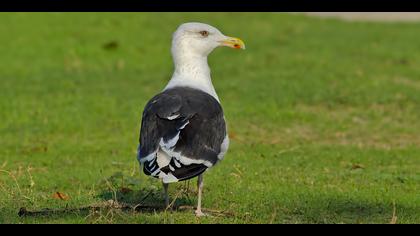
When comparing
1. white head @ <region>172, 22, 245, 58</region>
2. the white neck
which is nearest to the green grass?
the white neck

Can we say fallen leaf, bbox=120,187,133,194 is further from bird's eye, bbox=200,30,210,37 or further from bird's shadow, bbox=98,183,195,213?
bird's eye, bbox=200,30,210,37

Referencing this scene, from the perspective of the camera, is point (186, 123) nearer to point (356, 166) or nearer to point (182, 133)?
point (182, 133)

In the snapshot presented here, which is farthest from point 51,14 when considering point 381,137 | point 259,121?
point 381,137

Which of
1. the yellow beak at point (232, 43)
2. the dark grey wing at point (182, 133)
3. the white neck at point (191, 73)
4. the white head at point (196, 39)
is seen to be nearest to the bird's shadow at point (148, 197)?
the dark grey wing at point (182, 133)

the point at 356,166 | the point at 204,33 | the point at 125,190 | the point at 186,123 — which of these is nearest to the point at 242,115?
the point at 356,166

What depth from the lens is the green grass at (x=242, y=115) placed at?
9000 millimetres

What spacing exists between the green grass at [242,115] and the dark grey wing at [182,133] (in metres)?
0.48

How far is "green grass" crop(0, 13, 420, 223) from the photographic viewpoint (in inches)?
354

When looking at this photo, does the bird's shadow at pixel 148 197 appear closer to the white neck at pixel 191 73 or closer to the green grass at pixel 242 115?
the green grass at pixel 242 115

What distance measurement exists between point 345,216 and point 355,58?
40.5 ft

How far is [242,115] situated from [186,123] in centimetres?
730

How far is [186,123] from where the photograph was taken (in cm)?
773

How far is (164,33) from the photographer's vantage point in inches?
945

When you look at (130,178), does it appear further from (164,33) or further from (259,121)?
(164,33)
